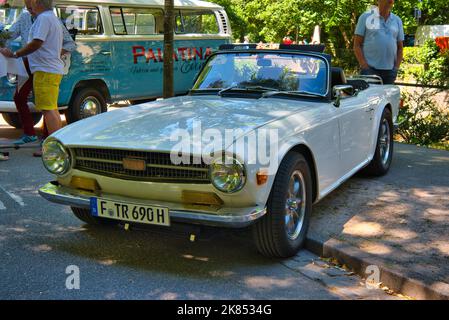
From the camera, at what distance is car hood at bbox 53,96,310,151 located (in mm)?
3895

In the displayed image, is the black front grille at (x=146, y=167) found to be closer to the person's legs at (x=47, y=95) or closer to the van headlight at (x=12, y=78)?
the person's legs at (x=47, y=95)

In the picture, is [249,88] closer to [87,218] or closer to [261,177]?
[261,177]

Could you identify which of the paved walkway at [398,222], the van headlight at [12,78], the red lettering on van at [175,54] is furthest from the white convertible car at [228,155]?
the red lettering on van at [175,54]

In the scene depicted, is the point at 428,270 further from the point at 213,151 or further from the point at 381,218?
the point at 213,151

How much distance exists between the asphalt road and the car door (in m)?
1.25

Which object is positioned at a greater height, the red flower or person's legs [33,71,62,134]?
the red flower

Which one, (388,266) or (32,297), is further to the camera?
(388,266)

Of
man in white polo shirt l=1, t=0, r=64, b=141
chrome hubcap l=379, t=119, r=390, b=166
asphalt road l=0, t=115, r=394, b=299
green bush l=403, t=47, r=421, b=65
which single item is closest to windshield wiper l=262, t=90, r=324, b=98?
asphalt road l=0, t=115, r=394, b=299

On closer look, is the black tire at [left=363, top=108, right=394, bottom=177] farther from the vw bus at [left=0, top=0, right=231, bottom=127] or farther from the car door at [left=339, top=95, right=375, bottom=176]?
the vw bus at [left=0, top=0, right=231, bottom=127]

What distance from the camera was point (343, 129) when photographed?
196 inches

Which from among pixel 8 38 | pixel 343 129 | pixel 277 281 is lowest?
pixel 277 281

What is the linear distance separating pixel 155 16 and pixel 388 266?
8087mm

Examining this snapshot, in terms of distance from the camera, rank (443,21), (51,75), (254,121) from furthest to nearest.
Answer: (443,21), (51,75), (254,121)

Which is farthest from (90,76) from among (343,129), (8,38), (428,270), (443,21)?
(443,21)
